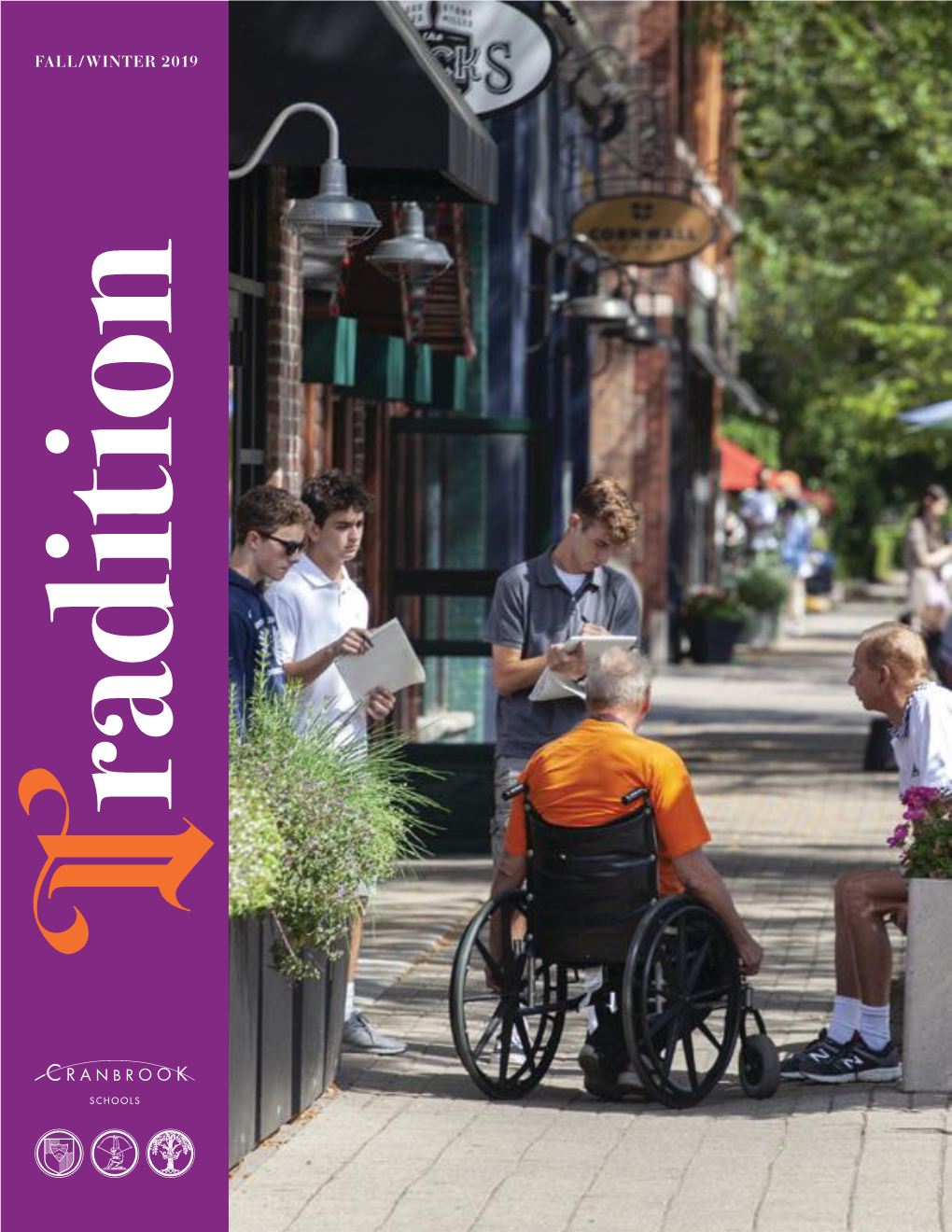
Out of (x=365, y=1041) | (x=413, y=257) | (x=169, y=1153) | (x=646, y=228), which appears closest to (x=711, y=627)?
(x=646, y=228)

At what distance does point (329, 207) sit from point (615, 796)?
2.28m

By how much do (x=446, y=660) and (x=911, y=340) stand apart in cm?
1622

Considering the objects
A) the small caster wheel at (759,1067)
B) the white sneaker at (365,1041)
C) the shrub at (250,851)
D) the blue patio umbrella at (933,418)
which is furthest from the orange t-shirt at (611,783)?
the blue patio umbrella at (933,418)

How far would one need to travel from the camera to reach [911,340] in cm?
2983

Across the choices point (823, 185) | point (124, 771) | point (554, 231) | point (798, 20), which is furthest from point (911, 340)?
point (124, 771)

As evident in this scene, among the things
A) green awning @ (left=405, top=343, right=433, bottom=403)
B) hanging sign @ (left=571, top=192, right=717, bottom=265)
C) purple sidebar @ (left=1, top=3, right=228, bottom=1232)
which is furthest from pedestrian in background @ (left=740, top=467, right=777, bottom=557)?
purple sidebar @ (left=1, top=3, right=228, bottom=1232)

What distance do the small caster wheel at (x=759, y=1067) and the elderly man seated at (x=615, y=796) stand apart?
0.22 metres

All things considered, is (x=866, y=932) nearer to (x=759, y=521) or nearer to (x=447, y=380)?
(x=447, y=380)

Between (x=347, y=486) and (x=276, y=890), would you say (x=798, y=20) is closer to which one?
(x=347, y=486)

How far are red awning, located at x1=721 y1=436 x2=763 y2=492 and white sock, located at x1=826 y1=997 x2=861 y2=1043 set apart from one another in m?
37.0

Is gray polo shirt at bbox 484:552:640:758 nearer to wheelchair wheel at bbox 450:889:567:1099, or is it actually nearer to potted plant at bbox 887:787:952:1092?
wheelchair wheel at bbox 450:889:567:1099

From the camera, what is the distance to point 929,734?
843 cm

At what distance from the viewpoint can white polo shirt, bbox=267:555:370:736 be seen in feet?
29.1

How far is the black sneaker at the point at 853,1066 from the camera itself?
844 cm
